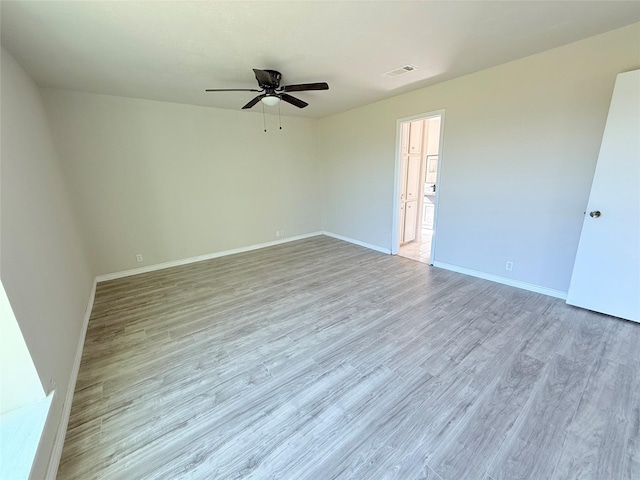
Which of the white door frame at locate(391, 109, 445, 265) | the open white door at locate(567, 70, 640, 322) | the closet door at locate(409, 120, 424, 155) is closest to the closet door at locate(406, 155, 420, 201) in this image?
the closet door at locate(409, 120, 424, 155)

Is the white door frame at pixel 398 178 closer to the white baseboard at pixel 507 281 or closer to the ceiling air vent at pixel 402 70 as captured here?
the white baseboard at pixel 507 281

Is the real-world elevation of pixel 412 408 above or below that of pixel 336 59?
below

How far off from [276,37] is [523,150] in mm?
2935

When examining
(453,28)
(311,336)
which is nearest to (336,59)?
(453,28)

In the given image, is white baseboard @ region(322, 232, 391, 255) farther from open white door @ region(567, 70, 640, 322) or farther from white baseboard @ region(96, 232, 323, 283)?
open white door @ region(567, 70, 640, 322)

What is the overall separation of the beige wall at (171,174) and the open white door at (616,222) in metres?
4.61

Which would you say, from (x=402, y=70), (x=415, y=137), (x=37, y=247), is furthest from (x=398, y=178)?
(x=37, y=247)

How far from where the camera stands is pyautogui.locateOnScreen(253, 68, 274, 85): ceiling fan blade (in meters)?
2.40

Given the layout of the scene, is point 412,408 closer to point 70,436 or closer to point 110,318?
point 70,436

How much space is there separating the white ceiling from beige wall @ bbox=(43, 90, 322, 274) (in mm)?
589

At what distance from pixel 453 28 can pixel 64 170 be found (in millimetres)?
4712

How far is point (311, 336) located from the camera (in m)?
2.47

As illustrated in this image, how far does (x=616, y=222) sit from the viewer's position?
2.42 metres

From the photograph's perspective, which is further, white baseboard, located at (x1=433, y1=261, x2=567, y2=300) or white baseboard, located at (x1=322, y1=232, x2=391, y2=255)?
white baseboard, located at (x1=322, y1=232, x2=391, y2=255)
